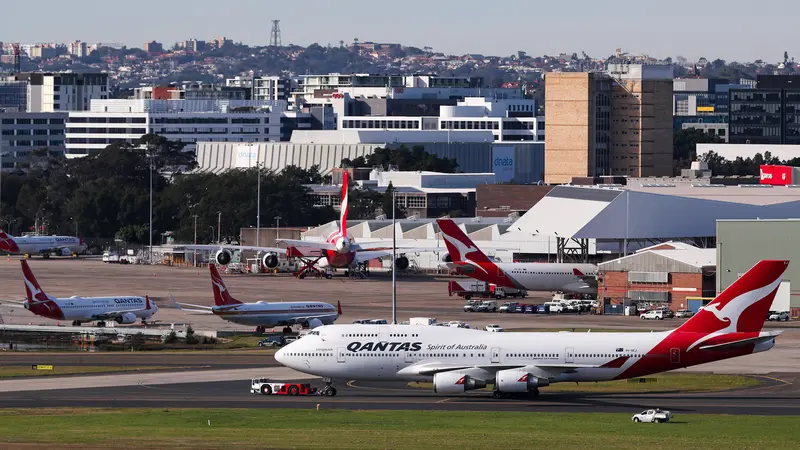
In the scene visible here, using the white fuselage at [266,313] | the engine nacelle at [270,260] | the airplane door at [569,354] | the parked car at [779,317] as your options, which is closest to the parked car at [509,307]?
the parked car at [779,317]

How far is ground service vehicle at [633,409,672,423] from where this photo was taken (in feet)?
232

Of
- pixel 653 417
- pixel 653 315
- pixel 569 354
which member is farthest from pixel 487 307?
pixel 653 417

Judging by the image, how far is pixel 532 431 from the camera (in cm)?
6762

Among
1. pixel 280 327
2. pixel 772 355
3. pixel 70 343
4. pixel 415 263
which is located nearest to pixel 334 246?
pixel 415 263

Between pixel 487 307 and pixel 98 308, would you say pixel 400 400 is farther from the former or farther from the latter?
pixel 487 307

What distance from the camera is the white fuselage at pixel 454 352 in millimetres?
79375

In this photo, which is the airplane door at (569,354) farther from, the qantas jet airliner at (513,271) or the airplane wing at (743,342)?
the qantas jet airliner at (513,271)

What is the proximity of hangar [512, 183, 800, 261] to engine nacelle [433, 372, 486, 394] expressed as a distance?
3272 inches

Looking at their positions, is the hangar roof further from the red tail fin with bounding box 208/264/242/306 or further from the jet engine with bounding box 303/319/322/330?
the red tail fin with bounding box 208/264/242/306

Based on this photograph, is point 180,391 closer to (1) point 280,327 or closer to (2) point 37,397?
(2) point 37,397

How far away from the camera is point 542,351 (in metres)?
79.6

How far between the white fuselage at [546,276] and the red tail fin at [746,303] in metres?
Answer: 69.8

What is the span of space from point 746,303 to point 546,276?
2796 inches

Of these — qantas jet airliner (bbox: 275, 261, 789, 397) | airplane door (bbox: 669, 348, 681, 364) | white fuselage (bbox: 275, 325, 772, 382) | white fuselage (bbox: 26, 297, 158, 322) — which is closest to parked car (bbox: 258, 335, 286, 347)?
white fuselage (bbox: 26, 297, 158, 322)
